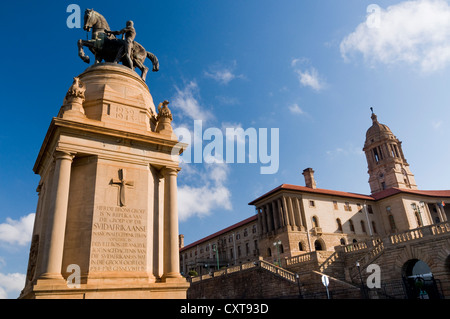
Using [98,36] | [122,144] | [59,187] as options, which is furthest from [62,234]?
[98,36]

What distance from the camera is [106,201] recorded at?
11.6 meters

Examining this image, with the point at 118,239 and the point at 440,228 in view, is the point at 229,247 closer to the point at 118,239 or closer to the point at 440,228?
the point at 440,228

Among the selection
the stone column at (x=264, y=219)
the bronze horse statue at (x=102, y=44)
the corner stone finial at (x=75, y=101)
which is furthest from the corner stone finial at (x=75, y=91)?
the stone column at (x=264, y=219)

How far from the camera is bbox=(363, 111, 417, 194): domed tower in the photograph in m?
94.6

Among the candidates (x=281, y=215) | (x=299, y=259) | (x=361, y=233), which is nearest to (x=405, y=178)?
(x=361, y=233)

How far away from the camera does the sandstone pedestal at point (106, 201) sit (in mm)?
10281

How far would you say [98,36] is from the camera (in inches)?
626

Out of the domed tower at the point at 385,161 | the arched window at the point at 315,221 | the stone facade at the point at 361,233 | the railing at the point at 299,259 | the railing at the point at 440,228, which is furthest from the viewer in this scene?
the domed tower at the point at 385,161

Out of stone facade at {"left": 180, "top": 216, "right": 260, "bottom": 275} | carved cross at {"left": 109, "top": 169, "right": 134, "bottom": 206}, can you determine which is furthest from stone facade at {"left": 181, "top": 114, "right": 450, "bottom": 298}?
carved cross at {"left": 109, "top": 169, "right": 134, "bottom": 206}

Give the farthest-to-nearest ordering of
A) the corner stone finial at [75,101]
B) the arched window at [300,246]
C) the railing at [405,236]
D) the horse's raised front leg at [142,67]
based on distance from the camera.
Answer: the arched window at [300,246]
the railing at [405,236]
the horse's raised front leg at [142,67]
the corner stone finial at [75,101]

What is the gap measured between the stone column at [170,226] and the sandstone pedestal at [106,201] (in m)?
0.04

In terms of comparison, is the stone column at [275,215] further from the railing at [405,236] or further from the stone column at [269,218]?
the railing at [405,236]
